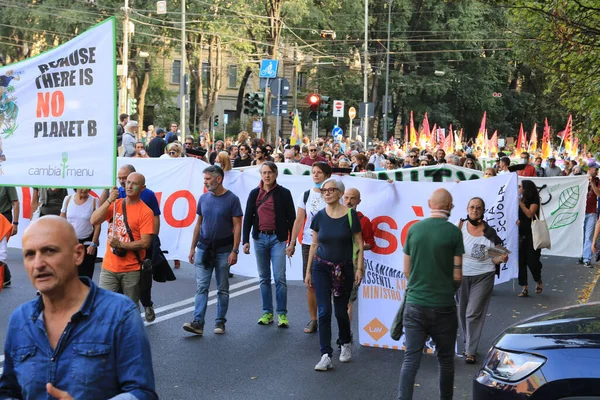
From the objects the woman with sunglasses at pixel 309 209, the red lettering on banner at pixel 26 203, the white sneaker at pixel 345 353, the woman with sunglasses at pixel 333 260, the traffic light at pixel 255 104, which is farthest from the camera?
the traffic light at pixel 255 104

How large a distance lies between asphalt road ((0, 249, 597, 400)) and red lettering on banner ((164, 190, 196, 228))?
1.75 meters

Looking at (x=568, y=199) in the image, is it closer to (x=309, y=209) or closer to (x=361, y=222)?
(x=309, y=209)

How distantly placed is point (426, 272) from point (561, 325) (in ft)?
4.76

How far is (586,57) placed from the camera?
469 inches

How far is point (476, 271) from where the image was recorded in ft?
27.9

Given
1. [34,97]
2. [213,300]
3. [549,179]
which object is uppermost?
[34,97]

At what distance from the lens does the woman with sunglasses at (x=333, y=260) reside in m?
8.02

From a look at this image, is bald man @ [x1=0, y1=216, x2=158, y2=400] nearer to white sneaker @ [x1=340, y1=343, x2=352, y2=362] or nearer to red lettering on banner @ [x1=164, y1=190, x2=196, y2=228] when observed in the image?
white sneaker @ [x1=340, y1=343, x2=352, y2=362]

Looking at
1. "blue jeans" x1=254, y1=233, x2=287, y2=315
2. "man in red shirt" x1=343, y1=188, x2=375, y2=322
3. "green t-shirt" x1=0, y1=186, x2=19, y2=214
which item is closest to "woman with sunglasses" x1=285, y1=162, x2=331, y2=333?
"blue jeans" x1=254, y1=233, x2=287, y2=315

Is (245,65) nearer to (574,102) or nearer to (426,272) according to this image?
(574,102)

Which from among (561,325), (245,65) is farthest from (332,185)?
(245,65)

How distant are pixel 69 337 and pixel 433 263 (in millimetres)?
3946

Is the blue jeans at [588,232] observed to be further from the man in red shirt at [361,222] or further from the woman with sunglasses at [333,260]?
the woman with sunglasses at [333,260]

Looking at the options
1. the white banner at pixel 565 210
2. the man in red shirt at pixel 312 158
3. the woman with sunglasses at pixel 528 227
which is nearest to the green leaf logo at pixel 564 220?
the white banner at pixel 565 210
